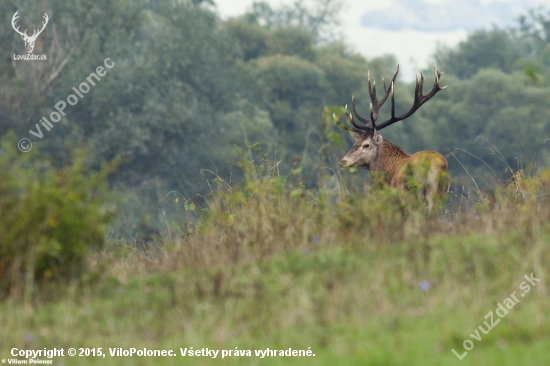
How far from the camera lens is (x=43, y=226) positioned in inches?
281

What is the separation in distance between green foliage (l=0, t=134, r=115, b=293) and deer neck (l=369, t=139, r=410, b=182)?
569cm

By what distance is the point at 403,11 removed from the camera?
179375mm

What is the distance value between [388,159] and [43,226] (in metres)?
6.46

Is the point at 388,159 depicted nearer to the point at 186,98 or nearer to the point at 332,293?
the point at 332,293

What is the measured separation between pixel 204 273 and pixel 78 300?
3.23ft

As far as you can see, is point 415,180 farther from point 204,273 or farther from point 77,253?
point 77,253

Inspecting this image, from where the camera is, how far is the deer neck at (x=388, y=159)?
12.4m

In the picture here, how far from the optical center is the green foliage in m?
7.07

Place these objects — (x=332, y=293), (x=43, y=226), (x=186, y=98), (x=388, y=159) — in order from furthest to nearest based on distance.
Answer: (x=186, y=98)
(x=388, y=159)
(x=43, y=226)
(x=332, y=293)

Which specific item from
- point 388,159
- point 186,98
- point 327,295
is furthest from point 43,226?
point 186,98

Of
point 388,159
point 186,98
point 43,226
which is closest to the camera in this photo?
point 43,226

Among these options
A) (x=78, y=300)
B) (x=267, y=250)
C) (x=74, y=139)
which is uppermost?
(x=74, y=139)

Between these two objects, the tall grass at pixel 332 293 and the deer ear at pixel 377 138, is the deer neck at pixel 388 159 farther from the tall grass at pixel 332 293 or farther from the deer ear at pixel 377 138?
the tall grass at pixel 332 293

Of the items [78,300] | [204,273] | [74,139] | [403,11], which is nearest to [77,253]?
[78,300]
